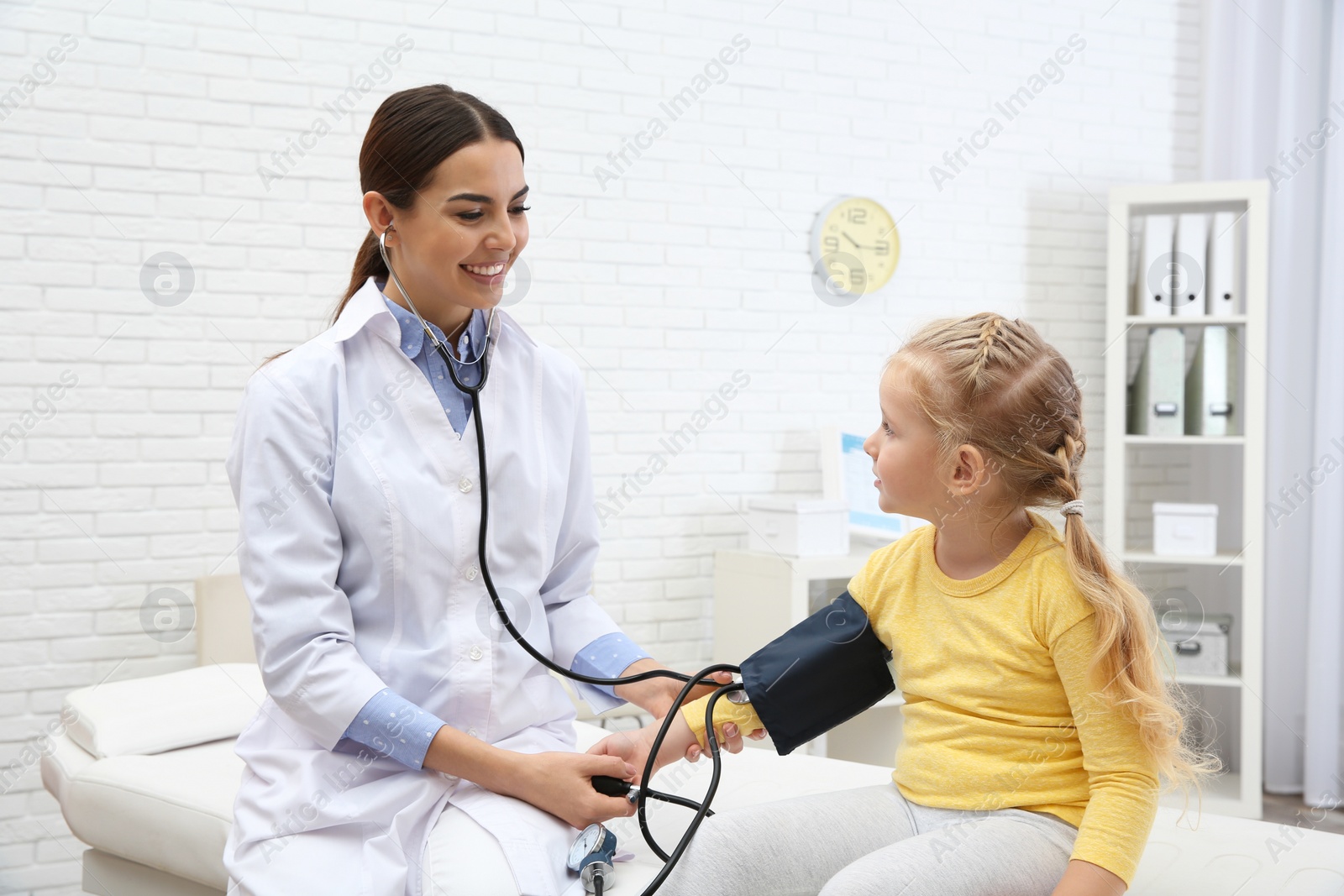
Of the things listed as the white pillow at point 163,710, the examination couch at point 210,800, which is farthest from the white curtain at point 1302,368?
the white pillow at point 163,710

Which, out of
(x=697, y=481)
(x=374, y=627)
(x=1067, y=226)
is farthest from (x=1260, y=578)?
(x=374, y=627)

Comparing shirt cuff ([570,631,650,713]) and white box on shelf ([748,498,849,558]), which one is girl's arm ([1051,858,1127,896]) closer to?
shirt cuff ([570,631,650,713])

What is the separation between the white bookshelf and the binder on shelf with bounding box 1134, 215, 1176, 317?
0.04 metres

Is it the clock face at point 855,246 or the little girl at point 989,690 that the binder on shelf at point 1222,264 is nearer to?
the clock face at point 855,246

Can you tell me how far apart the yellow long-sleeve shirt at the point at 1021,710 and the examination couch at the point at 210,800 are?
310 mm

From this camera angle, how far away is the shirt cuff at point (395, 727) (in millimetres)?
1160

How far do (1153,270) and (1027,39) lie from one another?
0.97 metres

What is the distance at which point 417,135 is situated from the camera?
1.29 m

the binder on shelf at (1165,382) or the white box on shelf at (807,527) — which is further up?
the binder on shelf at (1165,382)

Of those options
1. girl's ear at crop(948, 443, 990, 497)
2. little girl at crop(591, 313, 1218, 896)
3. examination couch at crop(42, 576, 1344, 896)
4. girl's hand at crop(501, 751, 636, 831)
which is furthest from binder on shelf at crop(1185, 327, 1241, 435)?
girl's hand at crop(501, 751, 636, 831)

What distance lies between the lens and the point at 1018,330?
4.07 feet

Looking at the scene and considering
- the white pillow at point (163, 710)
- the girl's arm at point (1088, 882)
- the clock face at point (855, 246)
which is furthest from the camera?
the clock face at point (855, 246)

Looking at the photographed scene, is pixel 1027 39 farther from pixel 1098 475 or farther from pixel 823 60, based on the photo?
pixel 1098 475

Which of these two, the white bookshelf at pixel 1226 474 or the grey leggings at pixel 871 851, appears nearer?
the grey leggings at pixel 871 851
